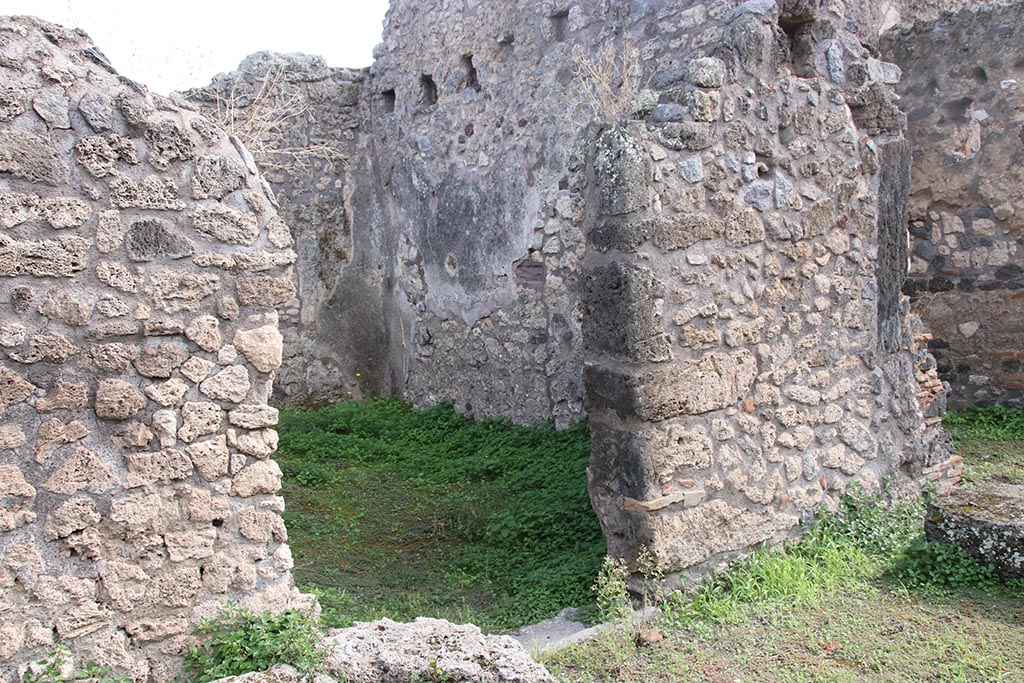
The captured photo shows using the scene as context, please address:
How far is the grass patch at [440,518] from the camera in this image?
184 inches

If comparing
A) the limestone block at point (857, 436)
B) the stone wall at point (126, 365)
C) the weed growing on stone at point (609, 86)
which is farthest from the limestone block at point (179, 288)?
the limestone block at point (857, 436)

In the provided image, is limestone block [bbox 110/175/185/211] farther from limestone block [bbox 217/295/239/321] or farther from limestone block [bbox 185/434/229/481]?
limestone block [bbox 185/434/229/481]

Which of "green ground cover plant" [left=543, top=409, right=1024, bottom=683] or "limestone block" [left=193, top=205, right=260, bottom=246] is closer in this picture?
"limestone block" [left=193, top=205, right=260, bottom=246]

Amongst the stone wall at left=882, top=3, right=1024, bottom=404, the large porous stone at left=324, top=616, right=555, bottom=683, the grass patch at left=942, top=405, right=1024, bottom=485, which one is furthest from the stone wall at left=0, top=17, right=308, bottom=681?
the stone wall at left=882, top=3, right=1024, bottom=404

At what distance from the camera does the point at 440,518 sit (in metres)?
5.79

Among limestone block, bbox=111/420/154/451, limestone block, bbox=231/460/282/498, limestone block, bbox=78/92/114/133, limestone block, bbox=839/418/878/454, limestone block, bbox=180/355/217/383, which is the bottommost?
limestone block, bbox=839/418/878/454

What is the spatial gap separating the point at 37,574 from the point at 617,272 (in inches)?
103

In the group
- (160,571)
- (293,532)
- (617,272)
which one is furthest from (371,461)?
(160,571)

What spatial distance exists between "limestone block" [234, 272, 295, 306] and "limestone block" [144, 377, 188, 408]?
0.36 metres

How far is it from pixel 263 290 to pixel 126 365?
537 millimetres

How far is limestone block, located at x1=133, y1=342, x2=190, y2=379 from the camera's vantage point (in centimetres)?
309

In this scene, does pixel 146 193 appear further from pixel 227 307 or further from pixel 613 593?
pixel 613 593

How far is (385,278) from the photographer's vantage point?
30.5 feet

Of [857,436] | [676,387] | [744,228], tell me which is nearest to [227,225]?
[676,387]
